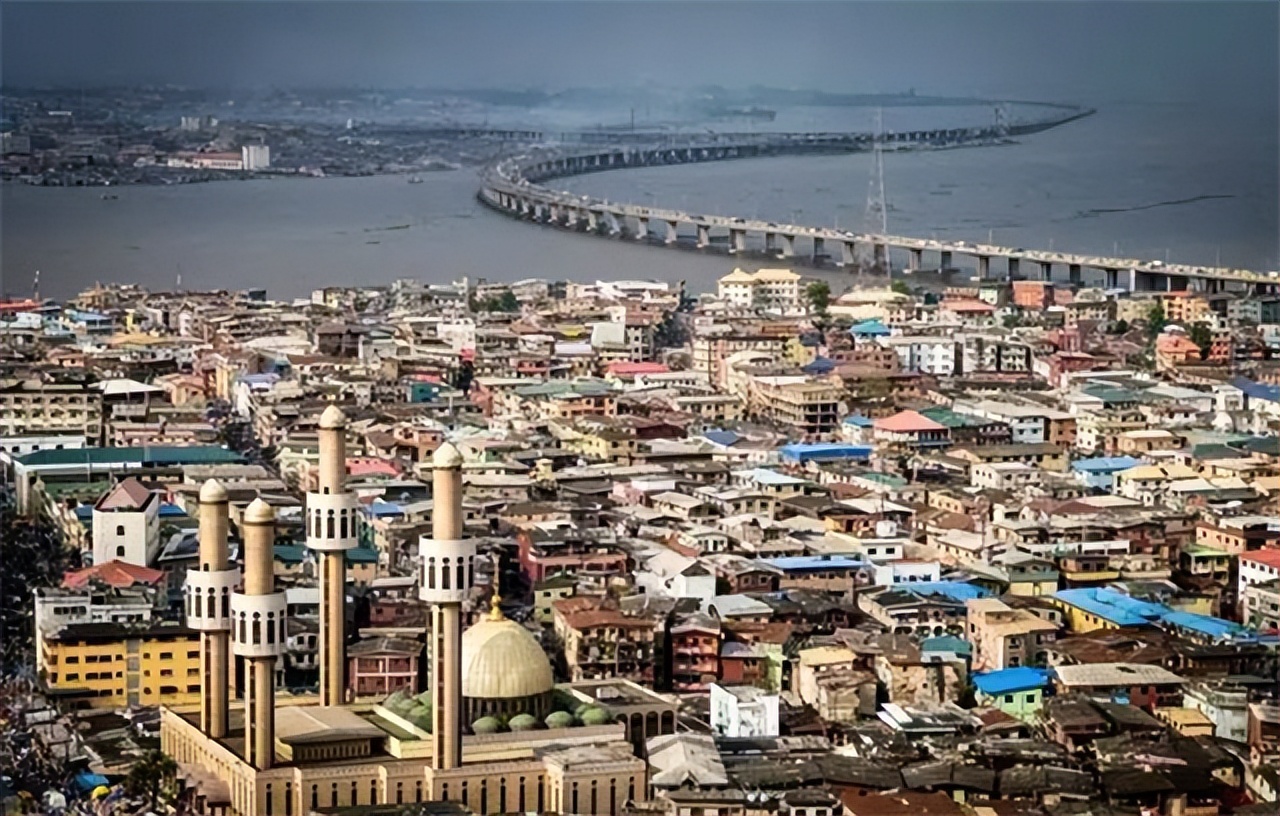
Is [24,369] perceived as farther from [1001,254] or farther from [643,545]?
[1001,254]

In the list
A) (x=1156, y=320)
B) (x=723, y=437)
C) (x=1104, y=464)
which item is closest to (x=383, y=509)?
(x=723, y=437)

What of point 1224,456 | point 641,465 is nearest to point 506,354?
point 641,465

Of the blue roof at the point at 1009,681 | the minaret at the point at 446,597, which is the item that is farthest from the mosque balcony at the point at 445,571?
the blue roof at the point at 1009,681

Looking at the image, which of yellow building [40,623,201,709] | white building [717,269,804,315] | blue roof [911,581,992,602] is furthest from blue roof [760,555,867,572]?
white building [717,269,804,315]

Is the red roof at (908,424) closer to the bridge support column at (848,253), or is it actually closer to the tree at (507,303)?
the tree at (507,303)

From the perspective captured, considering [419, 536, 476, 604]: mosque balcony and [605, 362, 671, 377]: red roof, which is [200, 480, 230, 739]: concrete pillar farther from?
[605, 362, 671, 377]: red roof
